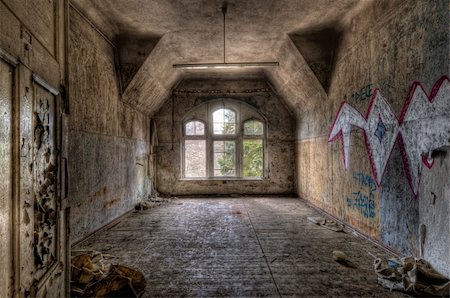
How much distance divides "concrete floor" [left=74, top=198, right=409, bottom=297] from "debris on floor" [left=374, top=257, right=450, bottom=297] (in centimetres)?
11

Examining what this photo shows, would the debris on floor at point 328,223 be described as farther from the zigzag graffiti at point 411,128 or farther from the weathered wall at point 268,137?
the weathered wall at point 268,137

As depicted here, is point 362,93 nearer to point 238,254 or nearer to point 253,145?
point 238,254

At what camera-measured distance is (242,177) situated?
341 inches

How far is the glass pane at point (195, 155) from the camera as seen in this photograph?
8.73 metres

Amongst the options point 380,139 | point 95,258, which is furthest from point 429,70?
point 95,258

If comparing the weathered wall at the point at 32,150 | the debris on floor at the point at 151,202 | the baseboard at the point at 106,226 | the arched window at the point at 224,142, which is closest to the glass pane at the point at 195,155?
the arched window at the point at 224,142

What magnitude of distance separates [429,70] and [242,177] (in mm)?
6298

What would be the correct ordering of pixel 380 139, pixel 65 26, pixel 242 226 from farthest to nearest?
pixel 242 226, pixel 380 139, pixel 65 26

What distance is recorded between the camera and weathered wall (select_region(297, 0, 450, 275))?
269 centimetres

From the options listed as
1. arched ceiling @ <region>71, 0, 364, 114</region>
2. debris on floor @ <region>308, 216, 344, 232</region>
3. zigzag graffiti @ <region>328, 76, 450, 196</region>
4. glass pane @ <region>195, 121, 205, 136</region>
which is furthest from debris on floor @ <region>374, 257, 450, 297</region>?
glass pane @ <region>195, 121, 205, 136</region>

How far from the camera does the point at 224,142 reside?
877 cm

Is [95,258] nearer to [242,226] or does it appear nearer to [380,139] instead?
[242,226]

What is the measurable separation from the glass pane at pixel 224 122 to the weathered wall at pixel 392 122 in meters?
3.77

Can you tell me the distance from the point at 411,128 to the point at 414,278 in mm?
→ 1594
